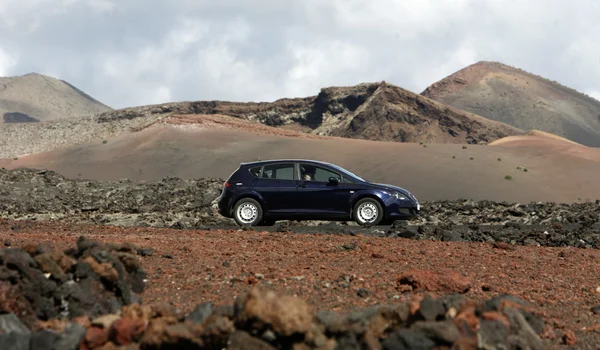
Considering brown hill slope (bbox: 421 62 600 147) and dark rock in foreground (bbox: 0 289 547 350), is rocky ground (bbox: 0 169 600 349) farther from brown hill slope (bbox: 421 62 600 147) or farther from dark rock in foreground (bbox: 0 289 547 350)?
brown hill slope (bbox: 421 62 600 147)

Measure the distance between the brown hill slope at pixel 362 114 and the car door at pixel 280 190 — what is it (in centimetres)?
6402

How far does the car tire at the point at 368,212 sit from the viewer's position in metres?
15.6

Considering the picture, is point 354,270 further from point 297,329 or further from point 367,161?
point 367,161

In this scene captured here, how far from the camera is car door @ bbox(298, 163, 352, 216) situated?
15594 millimetres

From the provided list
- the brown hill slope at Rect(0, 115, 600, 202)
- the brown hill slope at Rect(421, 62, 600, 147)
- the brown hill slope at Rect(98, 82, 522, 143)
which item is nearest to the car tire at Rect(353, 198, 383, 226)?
the brown hill slope at Rect(0, 115, 600, 202)

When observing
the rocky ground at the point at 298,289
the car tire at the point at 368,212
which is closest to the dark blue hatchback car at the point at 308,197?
the car tire at the point at 368,212

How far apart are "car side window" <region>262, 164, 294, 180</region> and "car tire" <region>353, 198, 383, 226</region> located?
1588 mm

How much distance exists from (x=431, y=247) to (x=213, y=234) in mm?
4170

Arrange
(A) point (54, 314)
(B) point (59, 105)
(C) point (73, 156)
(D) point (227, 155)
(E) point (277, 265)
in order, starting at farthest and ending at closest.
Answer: (B) point (59, 105) < (C) point (73, 156) < (D) point (227, 155) < (E) point (277, 265) < (A) point (54, 314)

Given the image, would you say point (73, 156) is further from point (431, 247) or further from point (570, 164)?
point (431, 247)

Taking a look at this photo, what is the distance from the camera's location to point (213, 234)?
13.4m

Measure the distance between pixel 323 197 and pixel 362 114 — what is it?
6668 cm

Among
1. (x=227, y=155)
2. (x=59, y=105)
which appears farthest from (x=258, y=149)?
(x=59, y=105)

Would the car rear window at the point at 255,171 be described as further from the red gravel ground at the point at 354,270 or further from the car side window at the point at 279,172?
the red gravel ground at the point at 354,270
